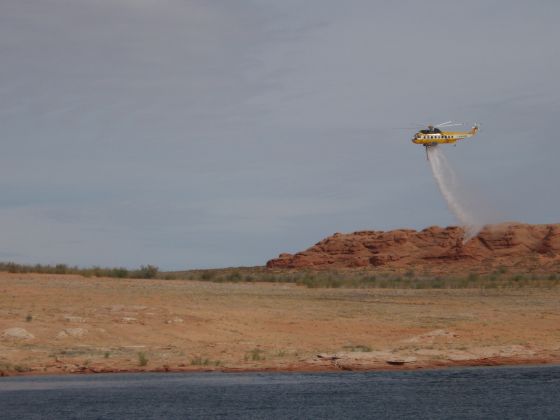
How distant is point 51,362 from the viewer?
102 ft

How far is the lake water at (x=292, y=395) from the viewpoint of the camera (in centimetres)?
2253

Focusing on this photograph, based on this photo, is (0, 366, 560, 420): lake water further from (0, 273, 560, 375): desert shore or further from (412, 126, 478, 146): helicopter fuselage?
(412, 126, 478, 146): helicopter fuselage

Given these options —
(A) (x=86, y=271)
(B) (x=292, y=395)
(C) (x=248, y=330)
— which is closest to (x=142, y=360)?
(B) (x=292, y=395)

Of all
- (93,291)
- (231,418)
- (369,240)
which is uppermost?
(369,240)

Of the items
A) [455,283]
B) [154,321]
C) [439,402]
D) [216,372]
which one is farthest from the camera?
[455,283]

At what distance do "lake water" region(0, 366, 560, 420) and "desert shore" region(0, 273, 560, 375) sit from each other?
1577 millimetres

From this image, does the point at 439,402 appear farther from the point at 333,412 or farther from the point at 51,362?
the point at 51,362

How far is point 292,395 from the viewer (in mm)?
25484

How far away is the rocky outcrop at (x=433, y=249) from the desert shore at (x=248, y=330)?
60.8 metres

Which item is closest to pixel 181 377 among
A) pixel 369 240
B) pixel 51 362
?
pixel 51 362

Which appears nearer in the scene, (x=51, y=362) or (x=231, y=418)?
(x=231, y=418)

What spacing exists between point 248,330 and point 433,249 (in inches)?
3420

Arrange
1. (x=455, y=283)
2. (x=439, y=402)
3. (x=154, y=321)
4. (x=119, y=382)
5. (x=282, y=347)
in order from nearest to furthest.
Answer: (x=439, y=402), (x=119, y=382), (x=282, y=347), (x=154, y=321), (x=455, y=283)

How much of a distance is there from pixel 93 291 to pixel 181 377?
62.5ft
